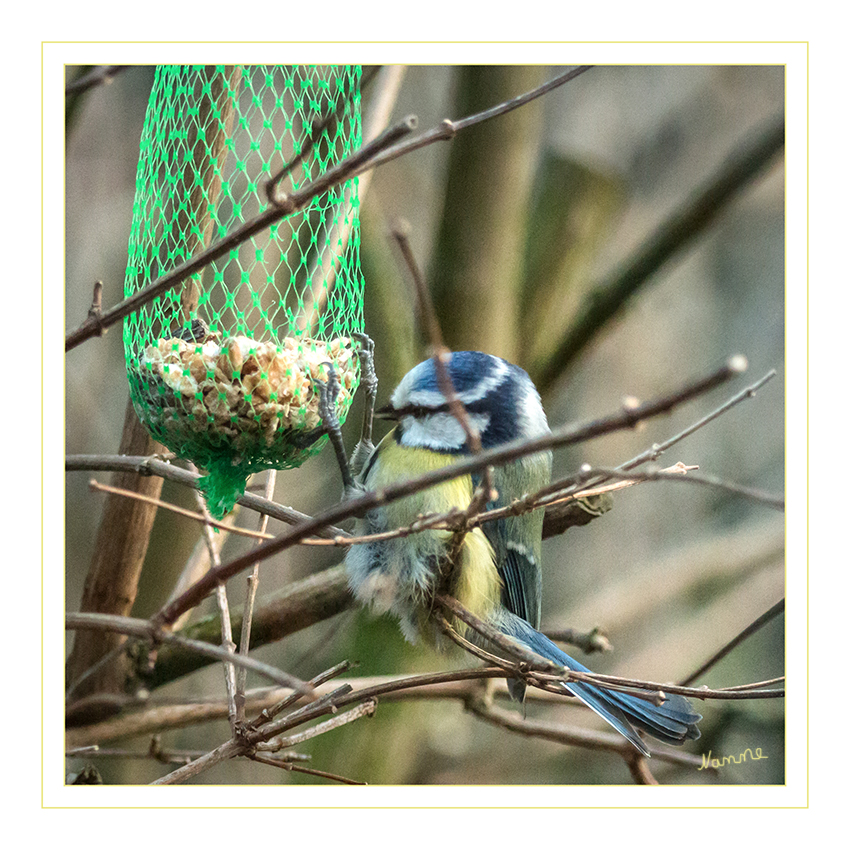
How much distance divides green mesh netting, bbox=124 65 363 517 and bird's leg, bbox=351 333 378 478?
2 cm

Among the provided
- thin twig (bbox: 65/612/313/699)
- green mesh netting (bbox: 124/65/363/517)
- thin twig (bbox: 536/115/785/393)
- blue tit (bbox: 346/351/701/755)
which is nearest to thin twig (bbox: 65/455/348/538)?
green mesh netting (bbox: 124/65/363/517)

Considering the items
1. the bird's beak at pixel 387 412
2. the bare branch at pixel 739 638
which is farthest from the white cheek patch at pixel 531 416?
the bare branch at pixel 739 638

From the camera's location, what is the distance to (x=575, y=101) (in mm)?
1360

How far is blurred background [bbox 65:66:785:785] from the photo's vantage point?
1.17m

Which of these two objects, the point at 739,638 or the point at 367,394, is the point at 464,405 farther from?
the point at 739,638

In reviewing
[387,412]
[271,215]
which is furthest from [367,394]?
[271,215]

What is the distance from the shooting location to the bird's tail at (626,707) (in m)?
1.03

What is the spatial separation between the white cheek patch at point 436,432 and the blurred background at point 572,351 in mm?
227

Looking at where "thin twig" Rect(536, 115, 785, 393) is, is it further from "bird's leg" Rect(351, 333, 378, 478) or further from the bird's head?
"bird's leg" Rect(351, 333, 378, 478)

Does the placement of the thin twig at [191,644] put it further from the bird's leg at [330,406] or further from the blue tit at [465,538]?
the blue tit at [465,538]

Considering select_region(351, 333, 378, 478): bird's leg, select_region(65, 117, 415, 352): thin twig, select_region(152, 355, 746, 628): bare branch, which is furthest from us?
select_region(351, 333, 378, 478): bird's leg

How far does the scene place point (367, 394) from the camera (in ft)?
3.20
